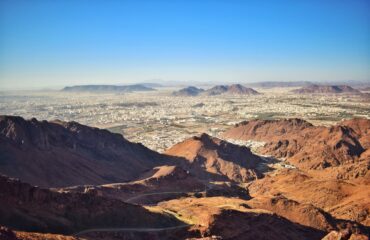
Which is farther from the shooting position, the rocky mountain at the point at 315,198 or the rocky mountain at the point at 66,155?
the rocky mountain at the point at 66,155

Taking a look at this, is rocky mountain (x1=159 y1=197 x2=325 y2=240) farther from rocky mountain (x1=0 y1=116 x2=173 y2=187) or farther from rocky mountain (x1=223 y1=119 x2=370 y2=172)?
rocky mountain (x1=223 y1=119 x2=370 y2=172)

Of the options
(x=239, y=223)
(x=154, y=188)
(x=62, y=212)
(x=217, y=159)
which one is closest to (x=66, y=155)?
(x=154, y=188)

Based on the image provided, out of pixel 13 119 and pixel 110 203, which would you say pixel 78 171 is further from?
pixel 110 203

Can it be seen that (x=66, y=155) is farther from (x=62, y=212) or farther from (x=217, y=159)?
(x=62, y=212)

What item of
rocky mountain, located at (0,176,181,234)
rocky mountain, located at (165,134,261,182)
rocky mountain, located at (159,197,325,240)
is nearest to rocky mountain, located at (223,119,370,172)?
rocky mountain, located at (165,134,261,182)

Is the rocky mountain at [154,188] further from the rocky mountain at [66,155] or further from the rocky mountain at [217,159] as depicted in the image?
the rocky mountain at [217,159]

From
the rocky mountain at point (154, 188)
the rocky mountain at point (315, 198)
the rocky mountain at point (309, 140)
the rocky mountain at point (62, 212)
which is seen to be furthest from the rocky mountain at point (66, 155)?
the rocky mountain at point (309, 140)
